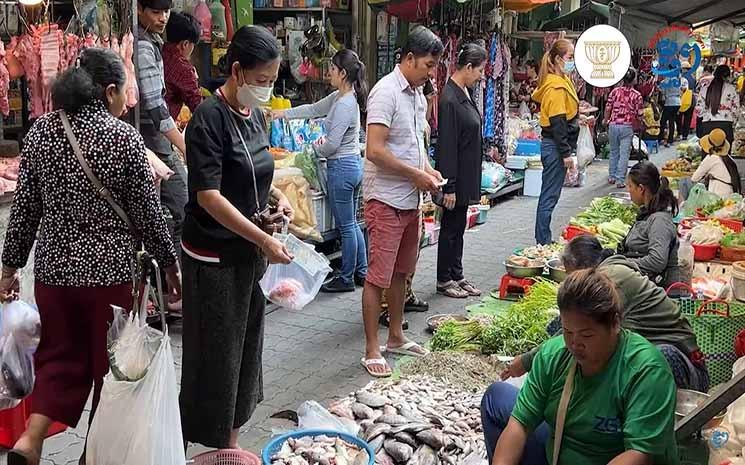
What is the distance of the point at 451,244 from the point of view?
716cm

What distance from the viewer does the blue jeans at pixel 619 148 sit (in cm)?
1353

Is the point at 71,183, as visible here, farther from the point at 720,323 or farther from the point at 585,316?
the point at 720,323

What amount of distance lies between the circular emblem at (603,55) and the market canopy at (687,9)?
1.09 ft

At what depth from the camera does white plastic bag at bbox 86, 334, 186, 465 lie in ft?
10.5

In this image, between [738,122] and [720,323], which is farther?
[738,122]

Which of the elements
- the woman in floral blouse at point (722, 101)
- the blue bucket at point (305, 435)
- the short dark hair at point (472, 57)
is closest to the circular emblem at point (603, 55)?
the short dark hair at point (472, 57)

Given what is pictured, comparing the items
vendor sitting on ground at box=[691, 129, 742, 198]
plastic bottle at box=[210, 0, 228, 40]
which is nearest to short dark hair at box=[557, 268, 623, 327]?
plastic bottle at box=[210, 0, 228, 40]

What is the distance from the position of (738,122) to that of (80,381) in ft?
33.4

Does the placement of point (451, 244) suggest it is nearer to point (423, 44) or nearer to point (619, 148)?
point (423, 44)

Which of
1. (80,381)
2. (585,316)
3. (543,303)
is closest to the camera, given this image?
(585,316)

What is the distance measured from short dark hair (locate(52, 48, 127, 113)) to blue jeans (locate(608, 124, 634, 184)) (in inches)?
445

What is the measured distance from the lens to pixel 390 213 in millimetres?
5266

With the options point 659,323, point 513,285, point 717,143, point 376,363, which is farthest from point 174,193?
point 717,143

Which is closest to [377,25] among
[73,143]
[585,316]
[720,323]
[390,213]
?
[390,213]
